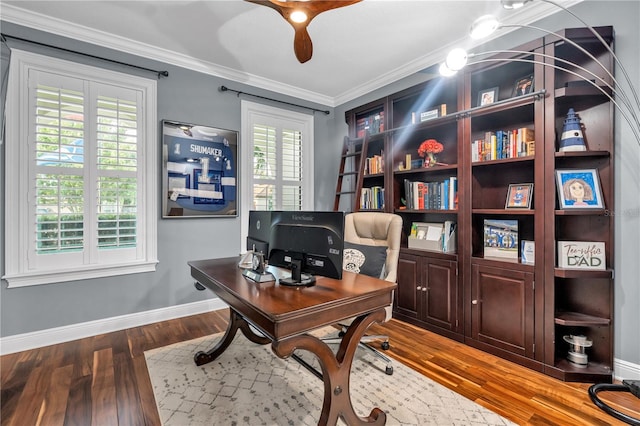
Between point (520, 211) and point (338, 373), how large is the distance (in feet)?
6.11

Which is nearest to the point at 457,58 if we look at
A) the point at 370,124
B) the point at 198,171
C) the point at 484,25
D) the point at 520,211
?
the point at 484,25

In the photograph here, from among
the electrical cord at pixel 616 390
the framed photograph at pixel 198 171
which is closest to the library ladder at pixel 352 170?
the framed photograph at pixel 198 171

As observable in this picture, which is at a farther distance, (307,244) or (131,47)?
(131,47)

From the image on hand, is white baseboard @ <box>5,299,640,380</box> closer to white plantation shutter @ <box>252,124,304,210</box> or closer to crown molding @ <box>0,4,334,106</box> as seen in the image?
white plantation shutter @ <box>252,124,304,210</box>

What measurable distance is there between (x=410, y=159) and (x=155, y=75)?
281cm

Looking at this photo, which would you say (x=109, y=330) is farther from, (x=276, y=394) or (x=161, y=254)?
(x=276, y=394)

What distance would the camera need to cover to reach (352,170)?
4.11 meters

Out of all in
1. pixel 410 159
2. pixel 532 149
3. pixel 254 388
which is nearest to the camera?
pixel 254 388

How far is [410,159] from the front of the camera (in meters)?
3.22

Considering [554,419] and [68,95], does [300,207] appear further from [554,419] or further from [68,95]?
[554,419]

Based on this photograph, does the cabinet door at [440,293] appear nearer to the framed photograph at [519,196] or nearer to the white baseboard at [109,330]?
the framed photograph at [519,196]

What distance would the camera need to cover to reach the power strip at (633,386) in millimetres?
1752

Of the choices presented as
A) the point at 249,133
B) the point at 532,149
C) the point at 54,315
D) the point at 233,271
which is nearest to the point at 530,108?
the point at 532,149

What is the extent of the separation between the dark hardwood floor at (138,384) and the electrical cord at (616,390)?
31 millimetres
